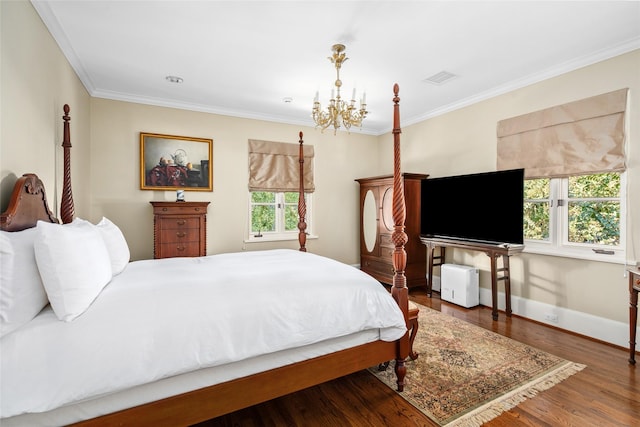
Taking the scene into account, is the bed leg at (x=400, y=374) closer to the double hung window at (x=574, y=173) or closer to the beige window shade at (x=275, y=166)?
the double hung window at (x=574, y=173)

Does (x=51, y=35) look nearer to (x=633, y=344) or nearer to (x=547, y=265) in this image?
(x=547, y=265)

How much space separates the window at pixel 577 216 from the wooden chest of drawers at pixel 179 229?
157 inches

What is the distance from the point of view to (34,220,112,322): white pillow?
1388mm

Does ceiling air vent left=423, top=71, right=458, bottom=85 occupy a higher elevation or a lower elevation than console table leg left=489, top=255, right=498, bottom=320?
higher

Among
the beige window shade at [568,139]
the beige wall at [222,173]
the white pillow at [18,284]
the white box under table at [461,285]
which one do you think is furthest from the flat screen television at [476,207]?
the white pillow at [18,284]

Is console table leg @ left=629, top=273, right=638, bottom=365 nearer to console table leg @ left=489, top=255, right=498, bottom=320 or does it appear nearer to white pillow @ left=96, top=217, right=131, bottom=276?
console table leg @ left=489, top=255, right=498, bottom=320

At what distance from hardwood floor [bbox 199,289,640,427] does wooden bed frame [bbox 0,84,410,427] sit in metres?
0.24

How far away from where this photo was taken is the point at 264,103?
4.38 metres

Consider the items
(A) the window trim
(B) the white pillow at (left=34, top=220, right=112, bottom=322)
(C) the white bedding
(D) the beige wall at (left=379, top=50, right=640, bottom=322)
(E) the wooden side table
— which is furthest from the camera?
(A) the window trim

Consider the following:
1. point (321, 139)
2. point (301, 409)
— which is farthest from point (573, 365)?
point (321, 139)

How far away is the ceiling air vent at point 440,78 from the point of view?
3460 millimetres

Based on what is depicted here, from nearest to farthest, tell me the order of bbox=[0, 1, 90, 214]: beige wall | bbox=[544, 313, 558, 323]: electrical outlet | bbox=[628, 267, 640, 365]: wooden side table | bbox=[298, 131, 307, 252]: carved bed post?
1. bbox=[0, 1, 90, 214]: beige wall
2. bbox=[628, 267, 640, 365]: wooden side table
3. bbox=[544, 313, 558, 323]: electrical outlet
4. bbox=[298, 131, 307, 252]: carved bed post

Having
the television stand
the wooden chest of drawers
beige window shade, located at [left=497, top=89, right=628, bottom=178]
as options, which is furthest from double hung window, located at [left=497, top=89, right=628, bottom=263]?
the wooden chest of drawers

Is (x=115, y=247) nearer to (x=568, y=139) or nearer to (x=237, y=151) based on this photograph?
(x=237, y=151)
